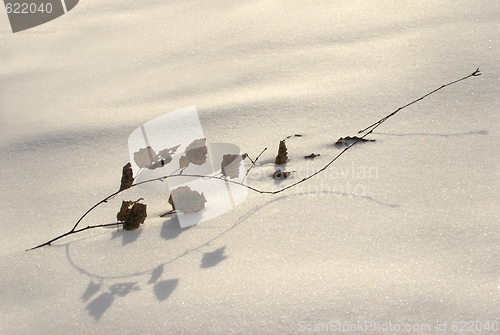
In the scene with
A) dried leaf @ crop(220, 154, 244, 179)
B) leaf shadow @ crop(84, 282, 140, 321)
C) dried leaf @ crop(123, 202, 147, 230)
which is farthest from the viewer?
dried leaf @ crop(220, 154, 244, 179)

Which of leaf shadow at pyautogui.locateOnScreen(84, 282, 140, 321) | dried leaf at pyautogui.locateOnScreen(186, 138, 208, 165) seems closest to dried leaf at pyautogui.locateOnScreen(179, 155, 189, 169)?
dried leaf at pyautogui.locateOnScreen(186, 138, 208, 165)

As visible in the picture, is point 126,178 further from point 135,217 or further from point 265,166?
point 265,166

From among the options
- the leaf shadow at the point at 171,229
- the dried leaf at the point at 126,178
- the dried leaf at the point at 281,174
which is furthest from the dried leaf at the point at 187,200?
the dried leaf at the point at 281,174

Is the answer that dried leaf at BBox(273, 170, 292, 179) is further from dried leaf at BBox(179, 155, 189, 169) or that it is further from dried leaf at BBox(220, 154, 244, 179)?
dried leaf at BBox(179, 155, 189, 169)

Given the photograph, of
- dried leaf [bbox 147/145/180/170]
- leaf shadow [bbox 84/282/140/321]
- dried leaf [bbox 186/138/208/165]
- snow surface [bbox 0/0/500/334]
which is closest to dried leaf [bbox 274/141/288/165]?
snow surface [bbox 0/0/500/334]

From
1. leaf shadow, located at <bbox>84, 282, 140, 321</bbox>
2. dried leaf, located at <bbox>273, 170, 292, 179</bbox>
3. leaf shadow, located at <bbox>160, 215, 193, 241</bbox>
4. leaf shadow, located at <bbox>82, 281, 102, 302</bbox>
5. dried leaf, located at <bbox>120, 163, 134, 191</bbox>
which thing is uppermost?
dried leaf, located at <bbox>120, 163, 134, 191</bbox>

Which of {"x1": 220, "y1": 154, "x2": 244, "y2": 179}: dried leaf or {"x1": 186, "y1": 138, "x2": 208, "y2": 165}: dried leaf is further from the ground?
{"x1": 186, "y1": 138, "x2": 208, "y2": 165}: dried leaf

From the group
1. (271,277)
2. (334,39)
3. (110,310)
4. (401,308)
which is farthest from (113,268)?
(334,39)

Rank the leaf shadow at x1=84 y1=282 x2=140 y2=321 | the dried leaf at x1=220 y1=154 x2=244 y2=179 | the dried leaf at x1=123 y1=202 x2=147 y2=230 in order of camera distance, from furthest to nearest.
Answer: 1. the dried leaf at x1=220 y1=154 x2=244 y2=179
2. the dried leaf at x1=123 y1=202 x2=147 y2=230
3. the leaf shadow at x1=84 y1=282 x2=140 y2=321

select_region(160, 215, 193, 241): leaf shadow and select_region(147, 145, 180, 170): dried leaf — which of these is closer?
select_region(160, 215, 193, 241): leaf shadow
